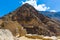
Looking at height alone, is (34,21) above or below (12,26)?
above

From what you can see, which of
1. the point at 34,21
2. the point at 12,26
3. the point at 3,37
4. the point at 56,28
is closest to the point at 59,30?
the point at 56,28

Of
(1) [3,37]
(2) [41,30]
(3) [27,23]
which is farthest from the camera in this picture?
(3) [27,23]

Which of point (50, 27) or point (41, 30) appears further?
point (50, 27)

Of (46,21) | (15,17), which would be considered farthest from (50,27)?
(15,17)

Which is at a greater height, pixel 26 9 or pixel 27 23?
pixel 26 9

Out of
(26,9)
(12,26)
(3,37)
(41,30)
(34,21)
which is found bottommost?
(3,37)

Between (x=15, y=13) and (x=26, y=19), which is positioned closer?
(x=26, y=19)

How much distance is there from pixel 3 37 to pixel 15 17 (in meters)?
56.4

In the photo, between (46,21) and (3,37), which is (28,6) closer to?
(46,21)

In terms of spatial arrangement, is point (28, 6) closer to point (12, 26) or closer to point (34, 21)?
point (34, 21)

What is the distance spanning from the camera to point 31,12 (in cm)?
6456

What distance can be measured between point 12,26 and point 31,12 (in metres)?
50.8

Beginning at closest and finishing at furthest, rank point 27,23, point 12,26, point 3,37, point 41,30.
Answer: point 3,37
point 12,26
point 41,30
point 27,23

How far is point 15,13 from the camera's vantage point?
217 ft
